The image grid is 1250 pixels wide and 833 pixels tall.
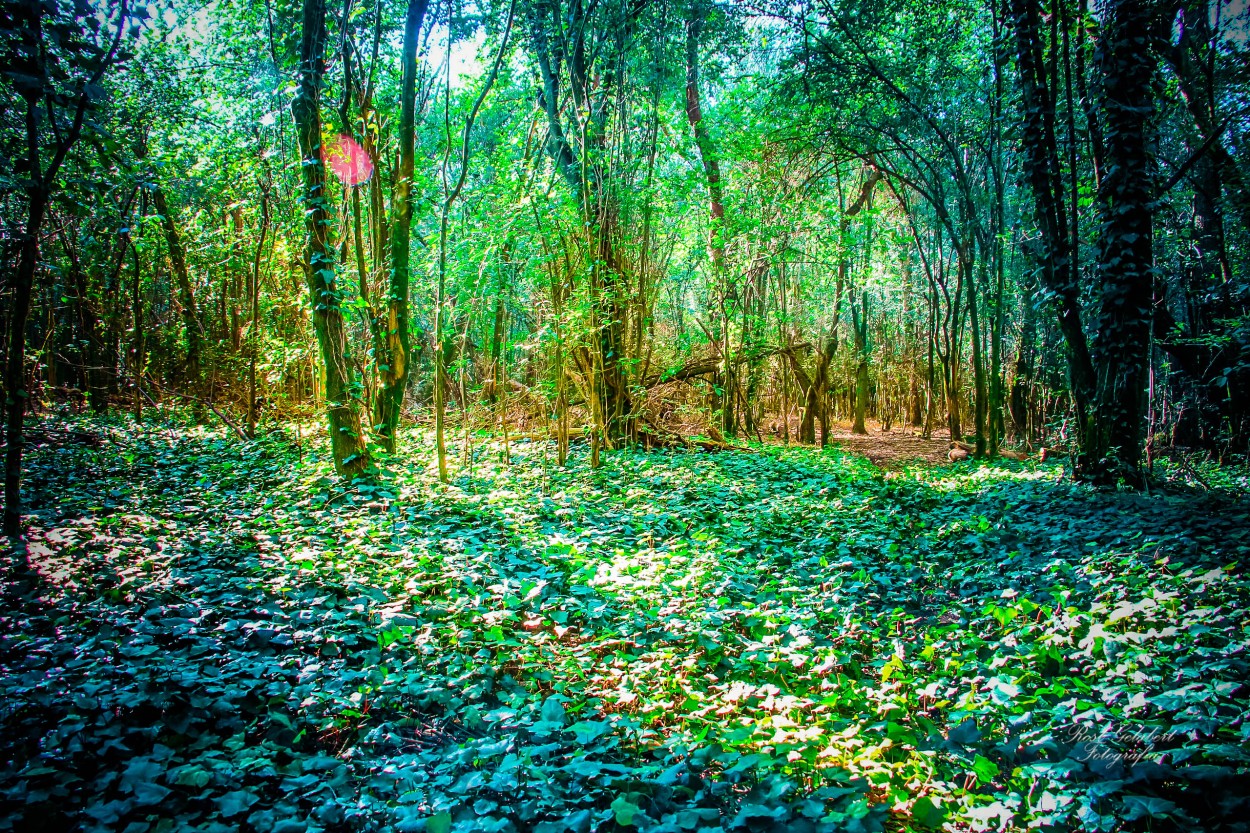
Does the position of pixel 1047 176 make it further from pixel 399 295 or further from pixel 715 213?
pixel 399 295

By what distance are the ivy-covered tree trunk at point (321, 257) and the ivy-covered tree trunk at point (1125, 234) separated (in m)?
8.20

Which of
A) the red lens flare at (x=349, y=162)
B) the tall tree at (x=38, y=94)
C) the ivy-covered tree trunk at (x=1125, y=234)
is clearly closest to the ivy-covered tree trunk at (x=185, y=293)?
the red lens flare at (x=349, y=162)

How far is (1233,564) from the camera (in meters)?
3.46

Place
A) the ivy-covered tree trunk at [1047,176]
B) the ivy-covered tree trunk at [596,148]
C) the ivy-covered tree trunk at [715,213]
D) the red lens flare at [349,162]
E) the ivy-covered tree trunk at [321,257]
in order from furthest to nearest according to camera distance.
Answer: the ivy-covered tree trunk at [715,213], the ivy-covered tree trunk at [596,148], the red lens flare at [349,162], the ivy-covered tree trunk at [1047,176], the ivy-covered tree trunk at [321,257]

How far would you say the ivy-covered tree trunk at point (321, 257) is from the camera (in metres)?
6.46

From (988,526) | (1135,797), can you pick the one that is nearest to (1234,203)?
(988,526)

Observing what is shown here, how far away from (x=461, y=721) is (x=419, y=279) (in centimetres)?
1327

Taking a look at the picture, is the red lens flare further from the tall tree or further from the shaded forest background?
the tall tree

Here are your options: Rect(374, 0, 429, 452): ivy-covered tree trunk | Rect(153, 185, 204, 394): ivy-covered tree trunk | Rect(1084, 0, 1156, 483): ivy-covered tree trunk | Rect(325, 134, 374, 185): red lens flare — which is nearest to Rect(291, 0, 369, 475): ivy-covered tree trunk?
Rect(374, 0, 429, 452): ivy-covered tree trunk

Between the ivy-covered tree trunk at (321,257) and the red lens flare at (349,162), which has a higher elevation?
the red lens flare at (349,162)

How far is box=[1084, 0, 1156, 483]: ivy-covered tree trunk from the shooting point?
615 cm

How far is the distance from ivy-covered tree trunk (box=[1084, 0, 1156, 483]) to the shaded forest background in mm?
30

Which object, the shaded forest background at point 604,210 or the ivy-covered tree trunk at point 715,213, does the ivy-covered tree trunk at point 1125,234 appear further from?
the ivy-covered tree trunk at point 715,213

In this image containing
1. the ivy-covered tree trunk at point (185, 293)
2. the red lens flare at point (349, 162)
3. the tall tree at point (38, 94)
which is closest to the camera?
the tall tree at point (38, 94)
